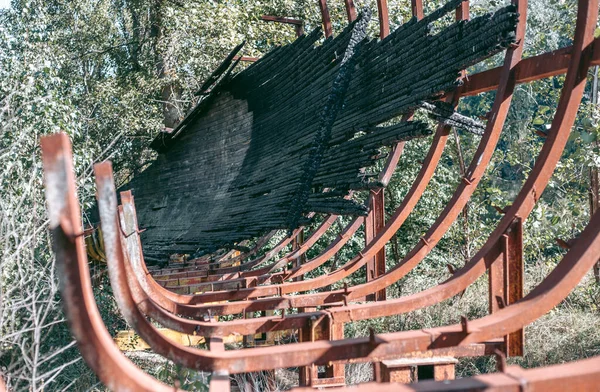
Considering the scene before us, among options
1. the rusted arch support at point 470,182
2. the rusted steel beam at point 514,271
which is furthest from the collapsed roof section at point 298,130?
the rusted steel beam at point 514,271

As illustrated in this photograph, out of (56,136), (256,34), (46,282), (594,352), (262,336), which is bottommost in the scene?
(594,352)

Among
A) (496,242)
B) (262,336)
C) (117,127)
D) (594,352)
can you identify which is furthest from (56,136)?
(117,127)

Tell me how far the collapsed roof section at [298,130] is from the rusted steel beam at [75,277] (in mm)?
2394

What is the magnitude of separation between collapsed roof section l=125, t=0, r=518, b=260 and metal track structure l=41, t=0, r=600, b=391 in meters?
0.37

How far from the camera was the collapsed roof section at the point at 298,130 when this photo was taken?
4.10 meters

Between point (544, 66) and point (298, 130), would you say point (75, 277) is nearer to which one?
point (544, 66)

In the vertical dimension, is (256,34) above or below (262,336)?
above

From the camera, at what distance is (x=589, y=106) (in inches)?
327

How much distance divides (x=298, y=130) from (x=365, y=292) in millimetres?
2669

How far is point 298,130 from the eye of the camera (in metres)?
6.33

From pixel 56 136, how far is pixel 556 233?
29.2 feet

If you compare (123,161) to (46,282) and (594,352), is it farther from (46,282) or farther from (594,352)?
(594,352)

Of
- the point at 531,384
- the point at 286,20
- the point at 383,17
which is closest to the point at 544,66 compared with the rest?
the point at 383,17

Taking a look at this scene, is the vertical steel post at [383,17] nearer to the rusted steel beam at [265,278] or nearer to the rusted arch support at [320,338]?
the rusted steel beam at [265,278]
